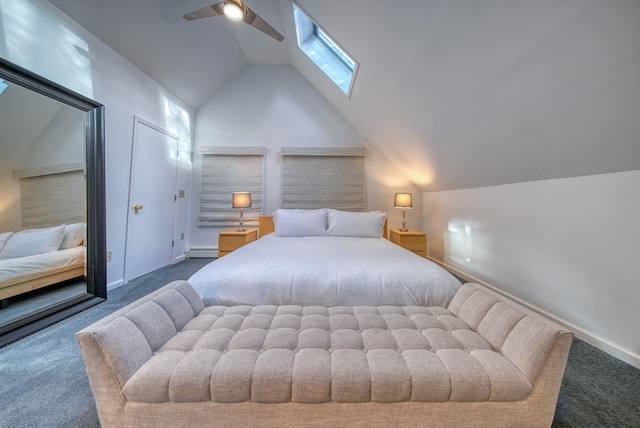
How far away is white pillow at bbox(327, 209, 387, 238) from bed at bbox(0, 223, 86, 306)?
8.38 ft

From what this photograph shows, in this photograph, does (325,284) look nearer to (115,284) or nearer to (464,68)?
(464,68)

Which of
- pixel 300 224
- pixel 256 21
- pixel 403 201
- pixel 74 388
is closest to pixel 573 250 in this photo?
pixel 403 201

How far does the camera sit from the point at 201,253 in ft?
12.9

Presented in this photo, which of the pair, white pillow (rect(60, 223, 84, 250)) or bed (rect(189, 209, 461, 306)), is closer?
bed (rect(189, 209, 461, 306))

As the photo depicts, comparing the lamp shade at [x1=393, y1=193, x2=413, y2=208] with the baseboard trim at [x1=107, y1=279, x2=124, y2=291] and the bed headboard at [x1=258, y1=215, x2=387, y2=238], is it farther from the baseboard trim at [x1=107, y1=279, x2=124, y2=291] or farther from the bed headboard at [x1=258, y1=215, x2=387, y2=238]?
the baseboard trim at [x1=107, y1=279, x2=124, y2=291]

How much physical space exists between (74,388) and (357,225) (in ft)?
8.62

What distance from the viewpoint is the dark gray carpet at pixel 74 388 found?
1.04m

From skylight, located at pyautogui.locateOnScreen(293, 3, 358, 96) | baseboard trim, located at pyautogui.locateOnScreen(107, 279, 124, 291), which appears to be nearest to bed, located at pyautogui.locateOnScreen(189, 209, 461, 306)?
baseboard trim, located at pyautogui.locateOnScreen(107, 279, 124, 291)

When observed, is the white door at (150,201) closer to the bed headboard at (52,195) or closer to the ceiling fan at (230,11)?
the bed headboard at (52,195)

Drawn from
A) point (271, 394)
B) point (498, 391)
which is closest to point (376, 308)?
point (498, 391)

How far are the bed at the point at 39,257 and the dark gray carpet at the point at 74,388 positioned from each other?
46 cm

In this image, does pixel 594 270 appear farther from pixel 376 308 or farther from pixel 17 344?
pixel 17 344

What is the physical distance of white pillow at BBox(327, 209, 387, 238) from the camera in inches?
118

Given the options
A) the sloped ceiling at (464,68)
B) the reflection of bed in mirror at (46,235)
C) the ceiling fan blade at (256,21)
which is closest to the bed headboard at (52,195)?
the reflection of bed in mirror at (46,235)
